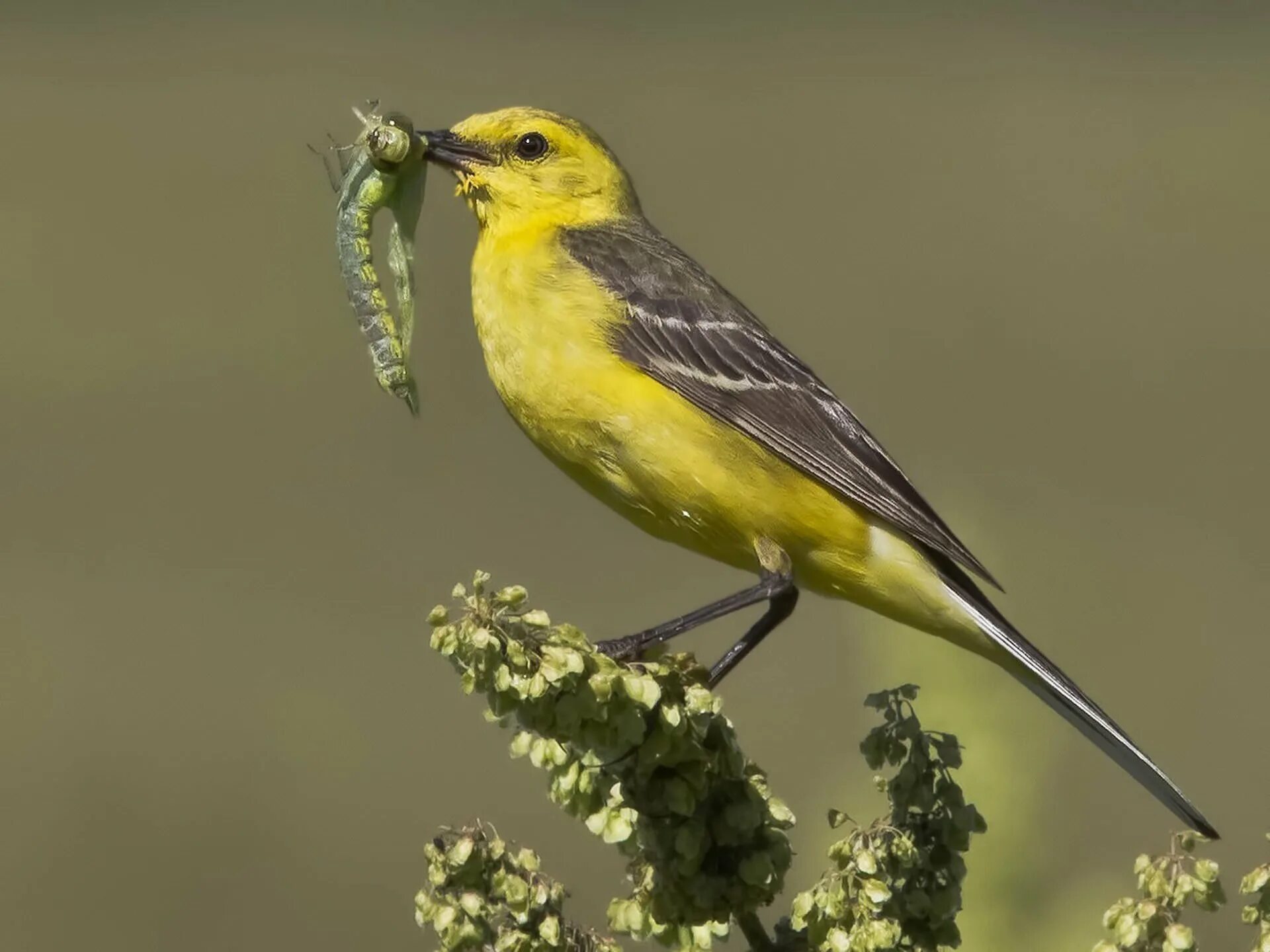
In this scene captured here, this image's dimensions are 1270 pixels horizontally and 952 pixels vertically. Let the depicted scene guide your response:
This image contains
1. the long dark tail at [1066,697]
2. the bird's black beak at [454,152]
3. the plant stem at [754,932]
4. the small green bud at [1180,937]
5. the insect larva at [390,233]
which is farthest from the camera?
the bird's black beak at [454,152]

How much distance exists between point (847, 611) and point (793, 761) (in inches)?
79.2

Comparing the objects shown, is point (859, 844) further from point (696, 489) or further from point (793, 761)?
point (793, 761)

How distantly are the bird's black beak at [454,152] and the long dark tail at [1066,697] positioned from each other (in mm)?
1825

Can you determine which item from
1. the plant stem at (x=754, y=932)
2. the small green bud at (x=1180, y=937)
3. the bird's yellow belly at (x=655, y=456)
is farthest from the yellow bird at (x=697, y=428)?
the small green bud at (x=1180, y=937)

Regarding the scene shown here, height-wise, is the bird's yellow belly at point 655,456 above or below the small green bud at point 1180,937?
above

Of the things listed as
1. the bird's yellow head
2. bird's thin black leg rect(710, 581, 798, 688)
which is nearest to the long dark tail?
bird's thin black leg rect(710, 581, 798, 688)

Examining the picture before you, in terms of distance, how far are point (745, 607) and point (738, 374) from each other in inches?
28.8

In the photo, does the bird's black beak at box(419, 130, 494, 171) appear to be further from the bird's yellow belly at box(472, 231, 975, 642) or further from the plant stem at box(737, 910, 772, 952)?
the plant stem at box(737, 910, 772, 952)

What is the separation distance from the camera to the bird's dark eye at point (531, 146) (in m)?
6.07

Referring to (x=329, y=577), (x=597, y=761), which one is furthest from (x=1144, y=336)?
(x=597, y=761)

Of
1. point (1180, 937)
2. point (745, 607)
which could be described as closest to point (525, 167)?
point (745, 607)

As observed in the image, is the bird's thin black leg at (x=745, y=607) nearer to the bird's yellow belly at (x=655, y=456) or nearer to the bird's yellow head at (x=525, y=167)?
the bird's yellow belly at (x=655, y=456)

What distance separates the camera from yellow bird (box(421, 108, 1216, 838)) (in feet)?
17.0

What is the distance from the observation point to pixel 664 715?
3.61 metres
